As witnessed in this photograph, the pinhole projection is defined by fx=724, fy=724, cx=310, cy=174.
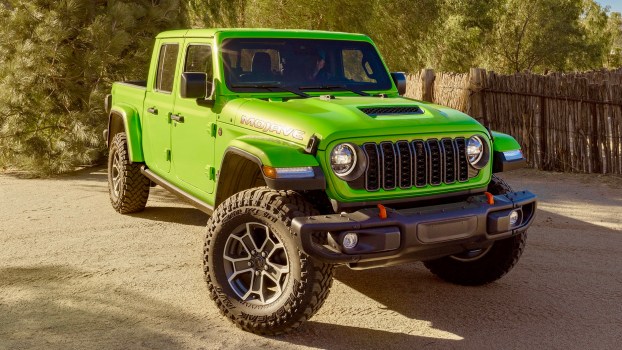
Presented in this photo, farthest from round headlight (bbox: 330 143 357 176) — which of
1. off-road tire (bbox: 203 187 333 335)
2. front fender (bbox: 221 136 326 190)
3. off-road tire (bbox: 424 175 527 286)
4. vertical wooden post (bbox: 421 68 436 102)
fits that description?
vertical wooden post (bbox: 421 68 436 102)

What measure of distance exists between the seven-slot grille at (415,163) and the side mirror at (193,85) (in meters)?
1.47

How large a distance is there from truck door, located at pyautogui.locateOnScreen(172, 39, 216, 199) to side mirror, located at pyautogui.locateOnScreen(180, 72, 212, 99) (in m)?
0.25

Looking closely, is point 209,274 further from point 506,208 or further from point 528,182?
point 528,182

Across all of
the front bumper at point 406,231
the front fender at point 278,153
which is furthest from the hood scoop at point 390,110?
the front bumper at point 406,231

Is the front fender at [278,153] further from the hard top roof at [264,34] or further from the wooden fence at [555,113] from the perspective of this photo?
Result: the wooden fence at [555,113]

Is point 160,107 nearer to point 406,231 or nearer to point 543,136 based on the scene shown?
point 406,231

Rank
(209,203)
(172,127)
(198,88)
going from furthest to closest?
(172,127)
(209,203)
(198,88)

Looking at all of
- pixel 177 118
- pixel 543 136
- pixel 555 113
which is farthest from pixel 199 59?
pixel 543 136

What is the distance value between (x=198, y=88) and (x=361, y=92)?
1.34 meters

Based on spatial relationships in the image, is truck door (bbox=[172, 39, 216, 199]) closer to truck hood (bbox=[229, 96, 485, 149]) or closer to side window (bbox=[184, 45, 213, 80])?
side window (bbox=[184, 45, 213, 80])

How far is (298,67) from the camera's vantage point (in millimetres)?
5828

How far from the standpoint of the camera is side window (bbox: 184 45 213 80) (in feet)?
18.9

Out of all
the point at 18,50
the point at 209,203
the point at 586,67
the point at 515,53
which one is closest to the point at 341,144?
the point at 209,203

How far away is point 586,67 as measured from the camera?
35.6m
